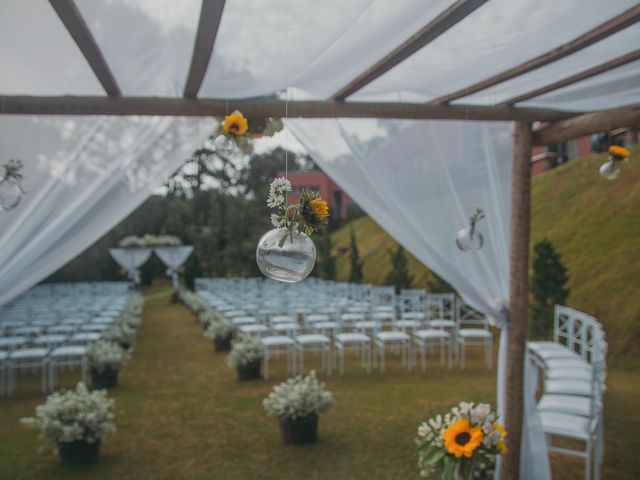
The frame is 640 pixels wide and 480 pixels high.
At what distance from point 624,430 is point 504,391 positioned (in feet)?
6.54

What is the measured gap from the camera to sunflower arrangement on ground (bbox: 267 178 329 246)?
2088 millimetres

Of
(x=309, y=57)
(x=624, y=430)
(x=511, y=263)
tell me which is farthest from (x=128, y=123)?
(x=624, y=430)

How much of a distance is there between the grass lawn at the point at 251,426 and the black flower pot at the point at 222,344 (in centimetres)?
71

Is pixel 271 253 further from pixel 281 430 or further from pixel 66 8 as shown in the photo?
pixel 281 430

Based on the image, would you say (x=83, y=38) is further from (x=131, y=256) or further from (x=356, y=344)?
(x=131, y=256)

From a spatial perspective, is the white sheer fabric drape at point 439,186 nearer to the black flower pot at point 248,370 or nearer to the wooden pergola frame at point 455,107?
the wooden pergola frame at point 455,107

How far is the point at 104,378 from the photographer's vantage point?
6996mm

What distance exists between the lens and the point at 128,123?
11.5ft

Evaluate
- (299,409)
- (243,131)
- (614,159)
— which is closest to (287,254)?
(243,131)

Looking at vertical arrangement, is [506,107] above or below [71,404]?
above

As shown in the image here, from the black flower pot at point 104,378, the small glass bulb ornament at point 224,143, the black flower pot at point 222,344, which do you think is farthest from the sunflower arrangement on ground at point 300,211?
the black flower pot at point 222,344

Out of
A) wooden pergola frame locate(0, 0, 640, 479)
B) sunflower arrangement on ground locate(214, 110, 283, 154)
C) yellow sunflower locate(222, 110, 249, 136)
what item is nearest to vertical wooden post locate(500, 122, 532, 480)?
wooden pergola frame locate(0, 0, 640, 479)

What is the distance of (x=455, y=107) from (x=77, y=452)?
386cm

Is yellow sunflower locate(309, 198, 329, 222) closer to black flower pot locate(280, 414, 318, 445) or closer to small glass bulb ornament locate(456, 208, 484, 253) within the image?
small glass bulb ornament locate(456, 208, 484, 253)
